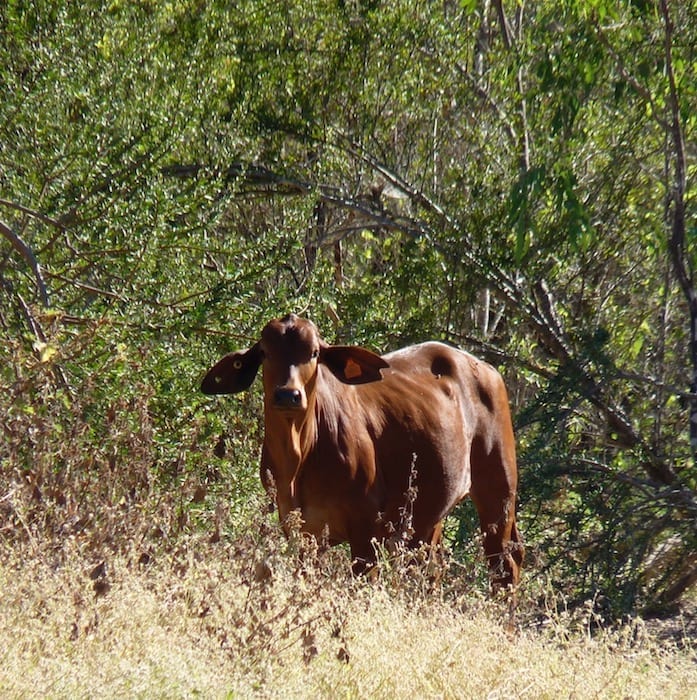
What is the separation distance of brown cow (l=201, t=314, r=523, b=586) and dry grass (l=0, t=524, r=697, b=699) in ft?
3.13

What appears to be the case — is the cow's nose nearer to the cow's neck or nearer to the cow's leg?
the cow's neck

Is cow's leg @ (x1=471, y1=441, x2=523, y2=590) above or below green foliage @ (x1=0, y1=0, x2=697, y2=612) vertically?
below

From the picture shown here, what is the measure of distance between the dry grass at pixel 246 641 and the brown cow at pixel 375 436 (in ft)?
3.13

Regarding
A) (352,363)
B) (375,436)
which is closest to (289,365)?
(352,363)

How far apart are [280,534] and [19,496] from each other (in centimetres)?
160

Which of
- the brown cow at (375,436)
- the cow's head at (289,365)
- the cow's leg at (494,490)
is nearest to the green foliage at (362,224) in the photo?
the cow's head at (289,365)

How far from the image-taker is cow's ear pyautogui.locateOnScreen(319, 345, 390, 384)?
302 inches

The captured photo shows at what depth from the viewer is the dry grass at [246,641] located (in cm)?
515

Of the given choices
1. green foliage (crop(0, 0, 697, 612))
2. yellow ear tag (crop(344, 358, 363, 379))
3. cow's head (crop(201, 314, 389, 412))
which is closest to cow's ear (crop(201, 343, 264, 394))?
cow's head (crop(201, 314, 389, 412))

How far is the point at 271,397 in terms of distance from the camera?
23.1 feet

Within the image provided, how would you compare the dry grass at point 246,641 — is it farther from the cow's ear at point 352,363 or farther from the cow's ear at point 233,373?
the cow's ear at point 352,363

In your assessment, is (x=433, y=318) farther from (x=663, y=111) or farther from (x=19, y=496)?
(x=19, y=496)

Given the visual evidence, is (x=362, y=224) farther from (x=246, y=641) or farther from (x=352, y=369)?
(x=246, y=641)

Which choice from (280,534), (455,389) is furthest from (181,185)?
(280,534)
